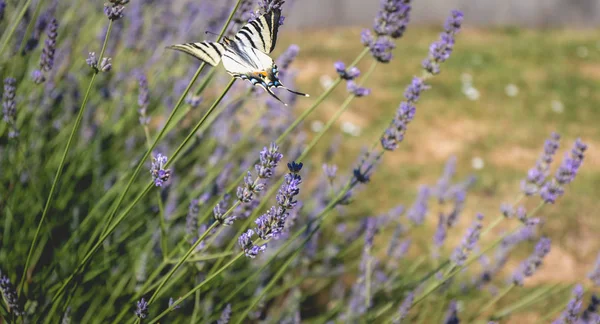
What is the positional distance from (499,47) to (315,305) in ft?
17.9

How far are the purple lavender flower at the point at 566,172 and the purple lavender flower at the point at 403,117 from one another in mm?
526

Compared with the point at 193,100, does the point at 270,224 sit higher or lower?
lower

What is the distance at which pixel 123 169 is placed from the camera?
235 cm

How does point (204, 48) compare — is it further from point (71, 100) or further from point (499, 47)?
point (499, 47)

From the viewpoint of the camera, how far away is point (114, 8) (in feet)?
3.66

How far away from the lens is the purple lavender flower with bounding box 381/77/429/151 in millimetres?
1505

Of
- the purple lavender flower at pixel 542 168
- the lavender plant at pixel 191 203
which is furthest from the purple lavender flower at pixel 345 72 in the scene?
the purple lavender flower at pixel 542 168

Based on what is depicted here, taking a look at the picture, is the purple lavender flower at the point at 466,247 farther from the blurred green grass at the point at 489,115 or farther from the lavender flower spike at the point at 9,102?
the blurred green grass at the point at 489,115

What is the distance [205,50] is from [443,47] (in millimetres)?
804

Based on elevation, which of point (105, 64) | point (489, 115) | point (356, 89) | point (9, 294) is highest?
point (489, 115)

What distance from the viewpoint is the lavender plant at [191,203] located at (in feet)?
4.52

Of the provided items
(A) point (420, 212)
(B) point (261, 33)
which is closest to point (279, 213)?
(B) point (261, 33)

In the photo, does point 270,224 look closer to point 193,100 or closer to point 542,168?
point 193,100

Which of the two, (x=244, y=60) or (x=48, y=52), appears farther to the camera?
(x=48, y=52)
